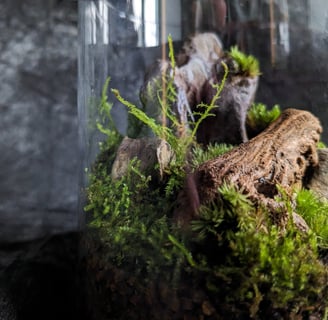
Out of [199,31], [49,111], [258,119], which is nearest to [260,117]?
[258,119]

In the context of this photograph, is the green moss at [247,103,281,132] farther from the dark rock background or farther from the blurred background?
the dark rock background

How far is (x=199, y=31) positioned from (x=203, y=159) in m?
0.46

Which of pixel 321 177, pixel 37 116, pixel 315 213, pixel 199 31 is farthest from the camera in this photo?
pixel 37 116

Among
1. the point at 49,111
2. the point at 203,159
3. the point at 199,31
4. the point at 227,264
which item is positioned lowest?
the point at 227,264

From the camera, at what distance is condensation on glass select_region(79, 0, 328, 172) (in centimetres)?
77

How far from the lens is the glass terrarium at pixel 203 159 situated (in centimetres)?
52

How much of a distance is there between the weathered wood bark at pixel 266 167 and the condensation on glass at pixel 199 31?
0.14m

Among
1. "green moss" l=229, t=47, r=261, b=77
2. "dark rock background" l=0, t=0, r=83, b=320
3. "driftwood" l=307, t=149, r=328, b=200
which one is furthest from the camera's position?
"dark rock background" l=0, t=0, r=83, b=320

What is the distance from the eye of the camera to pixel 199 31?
3.36 ft

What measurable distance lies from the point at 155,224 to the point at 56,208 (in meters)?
0.89

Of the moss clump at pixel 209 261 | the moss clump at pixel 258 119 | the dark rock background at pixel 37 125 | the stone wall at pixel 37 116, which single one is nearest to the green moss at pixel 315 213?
the moss clump at pixel 209 261

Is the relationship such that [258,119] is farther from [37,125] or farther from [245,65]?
[37,125]

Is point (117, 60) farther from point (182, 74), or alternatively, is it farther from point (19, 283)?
point (19, 283)

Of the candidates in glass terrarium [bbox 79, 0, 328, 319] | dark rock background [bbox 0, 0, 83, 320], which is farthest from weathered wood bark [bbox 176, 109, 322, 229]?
dark rock background [bbox 0, 0, 83, 320]
